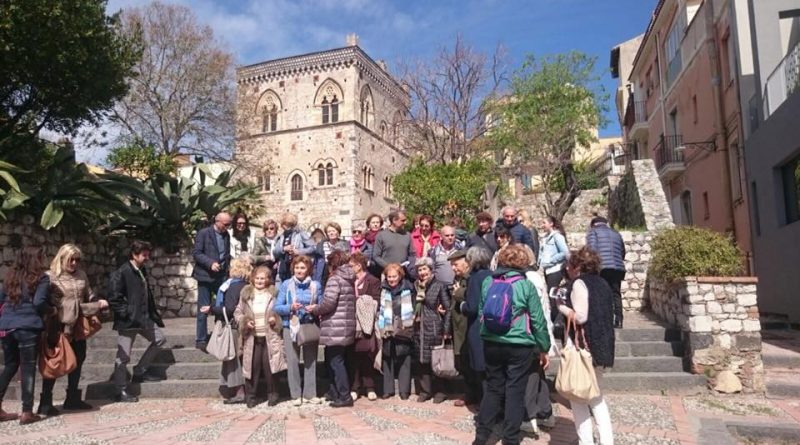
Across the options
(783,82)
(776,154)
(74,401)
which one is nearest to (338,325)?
(74,401)

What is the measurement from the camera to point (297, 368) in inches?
242

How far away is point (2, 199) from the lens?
791 centimetres

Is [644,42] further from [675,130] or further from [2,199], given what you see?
→ [2,199]

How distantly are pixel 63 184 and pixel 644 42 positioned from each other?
23.4 metres

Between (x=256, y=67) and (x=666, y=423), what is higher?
Result: (x=256, y=67)

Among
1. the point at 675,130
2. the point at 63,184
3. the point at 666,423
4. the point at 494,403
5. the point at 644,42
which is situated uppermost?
the point at 644,42

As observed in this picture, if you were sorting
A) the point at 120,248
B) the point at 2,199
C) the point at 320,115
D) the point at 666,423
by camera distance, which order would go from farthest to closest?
the point at 320,115 → the point at 120,248 → the point at 2,199 → the point at 666,423

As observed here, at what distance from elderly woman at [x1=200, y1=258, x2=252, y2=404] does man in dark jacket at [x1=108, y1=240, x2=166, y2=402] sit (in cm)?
84

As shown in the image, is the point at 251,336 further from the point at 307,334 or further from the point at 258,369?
the point at 307,334

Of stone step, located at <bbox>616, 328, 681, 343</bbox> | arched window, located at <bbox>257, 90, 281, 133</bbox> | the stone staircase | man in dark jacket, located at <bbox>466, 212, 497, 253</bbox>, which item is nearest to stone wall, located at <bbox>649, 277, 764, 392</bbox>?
the stone staircase

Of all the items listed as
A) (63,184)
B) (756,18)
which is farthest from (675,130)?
(63,184)

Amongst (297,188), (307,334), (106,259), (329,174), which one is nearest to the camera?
(307,334)

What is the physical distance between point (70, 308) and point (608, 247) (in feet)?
22.1

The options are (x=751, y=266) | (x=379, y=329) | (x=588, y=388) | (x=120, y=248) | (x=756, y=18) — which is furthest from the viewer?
(x=751, y=266)
